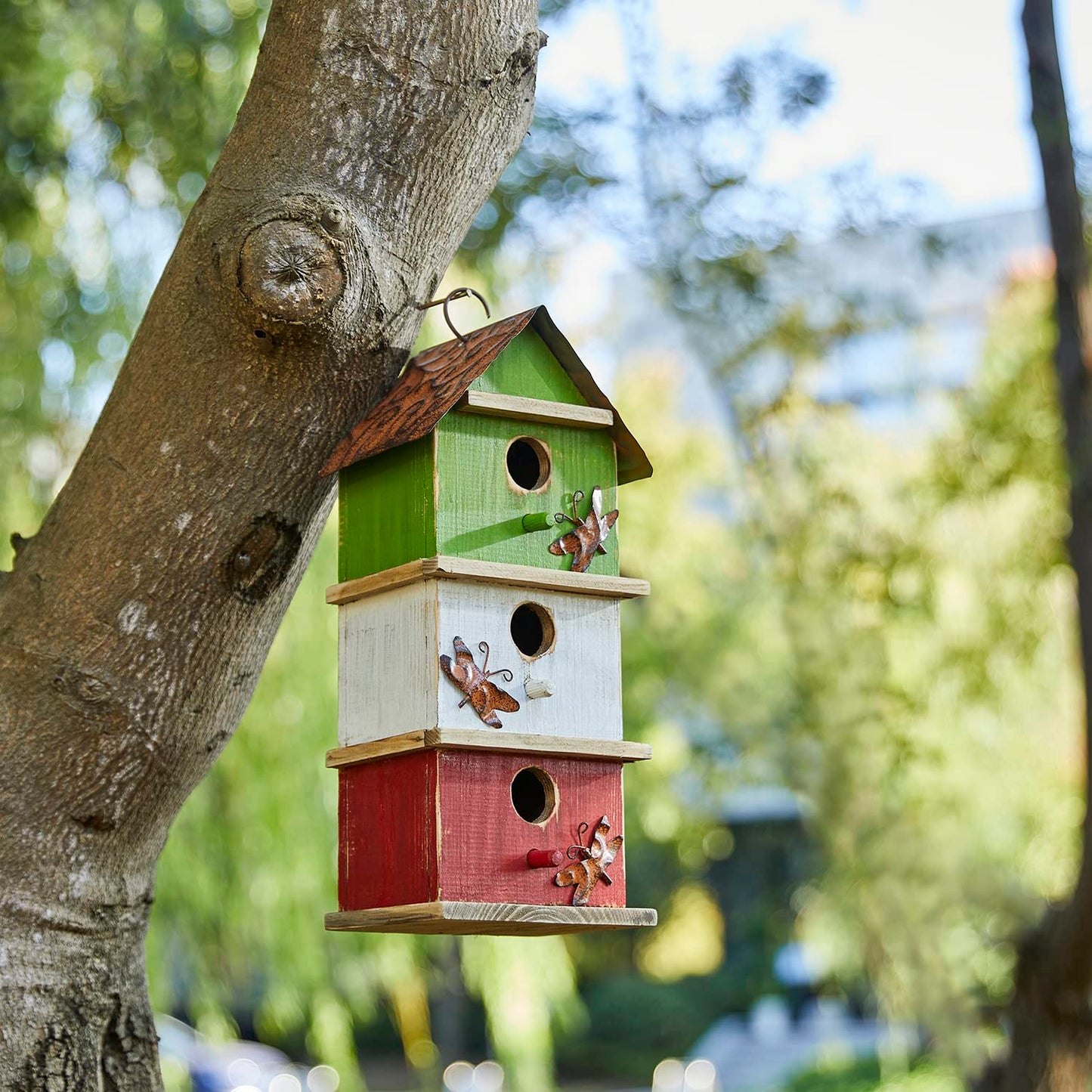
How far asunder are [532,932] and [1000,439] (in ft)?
16.0

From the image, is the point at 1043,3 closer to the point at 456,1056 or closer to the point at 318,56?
Result: the point at 318,56

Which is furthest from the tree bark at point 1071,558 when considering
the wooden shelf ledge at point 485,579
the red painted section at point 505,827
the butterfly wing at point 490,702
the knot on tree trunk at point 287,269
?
the knot on tree trunk at point 287,269

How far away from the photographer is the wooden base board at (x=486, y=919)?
5.60 ft

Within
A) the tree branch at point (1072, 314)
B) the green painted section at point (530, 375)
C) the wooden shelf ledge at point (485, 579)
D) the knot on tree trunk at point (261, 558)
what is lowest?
the wooden shelf ledge at point (485, 579)

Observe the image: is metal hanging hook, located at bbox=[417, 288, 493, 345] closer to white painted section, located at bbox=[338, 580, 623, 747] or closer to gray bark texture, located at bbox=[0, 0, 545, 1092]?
gray bark texture, located at bbox=[0, 0, 545, 1092]

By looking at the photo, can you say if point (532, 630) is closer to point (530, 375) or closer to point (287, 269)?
point (530, 375)

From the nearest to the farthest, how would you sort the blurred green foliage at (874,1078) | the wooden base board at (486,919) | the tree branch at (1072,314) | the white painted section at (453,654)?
1. the wooden base board at (486,919)
2. the white painted section at (453,654)
3. the tree branch at (1072,314)
4. the blurred green foliage at (874,1078)

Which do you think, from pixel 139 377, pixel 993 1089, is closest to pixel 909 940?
pixel 993 1089

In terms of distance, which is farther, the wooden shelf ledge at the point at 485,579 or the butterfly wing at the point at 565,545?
the butterfly wing at the point at 565,545

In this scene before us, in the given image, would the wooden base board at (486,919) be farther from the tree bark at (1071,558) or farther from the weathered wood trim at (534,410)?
the tree bark at (1071,558)

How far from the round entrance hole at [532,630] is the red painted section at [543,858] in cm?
26

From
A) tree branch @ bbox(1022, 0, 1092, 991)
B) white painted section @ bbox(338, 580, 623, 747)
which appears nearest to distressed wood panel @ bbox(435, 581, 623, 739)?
white painted section @ bbox(338, 580, 623, 747)

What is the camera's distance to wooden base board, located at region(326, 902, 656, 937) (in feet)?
5.60

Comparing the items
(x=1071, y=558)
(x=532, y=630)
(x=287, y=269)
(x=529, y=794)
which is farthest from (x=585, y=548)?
(x=1071, y=558)
